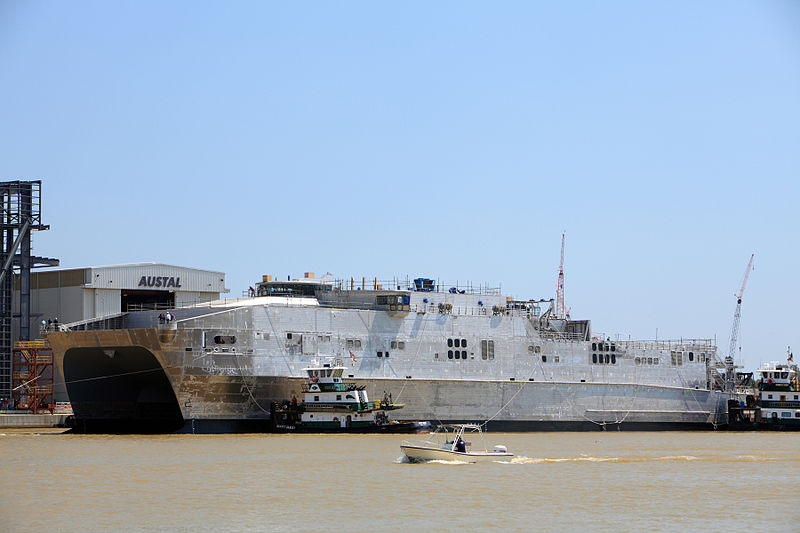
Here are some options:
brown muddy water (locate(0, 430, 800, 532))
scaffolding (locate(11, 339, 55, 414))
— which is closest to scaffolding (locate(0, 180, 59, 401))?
scaffolding (locate(11, 339, 55, 414))

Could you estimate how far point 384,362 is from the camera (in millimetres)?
59500

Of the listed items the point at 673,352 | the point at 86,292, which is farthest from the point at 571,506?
the point at 86,292

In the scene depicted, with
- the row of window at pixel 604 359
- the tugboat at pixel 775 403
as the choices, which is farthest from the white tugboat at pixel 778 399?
the row of window at pixel 604 359

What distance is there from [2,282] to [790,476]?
5272 cm

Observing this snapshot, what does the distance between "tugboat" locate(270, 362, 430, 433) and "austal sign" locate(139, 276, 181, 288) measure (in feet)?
75.0

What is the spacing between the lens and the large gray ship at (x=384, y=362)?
5462 centimetres

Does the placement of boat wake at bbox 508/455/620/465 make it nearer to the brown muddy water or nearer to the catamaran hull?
the brown muddy water

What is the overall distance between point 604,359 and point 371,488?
114 feet

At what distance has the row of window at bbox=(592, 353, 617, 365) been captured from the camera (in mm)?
67000

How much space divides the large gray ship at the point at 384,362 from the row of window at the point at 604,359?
8 cm

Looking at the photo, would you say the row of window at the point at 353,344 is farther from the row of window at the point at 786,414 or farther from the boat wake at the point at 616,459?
the row of window at the point at 786,414

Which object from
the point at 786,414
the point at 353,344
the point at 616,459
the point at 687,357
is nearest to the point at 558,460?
the point at 616,459

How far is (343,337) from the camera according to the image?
58469mm

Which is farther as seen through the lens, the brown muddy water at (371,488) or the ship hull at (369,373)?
the ship hull at (369,373)
